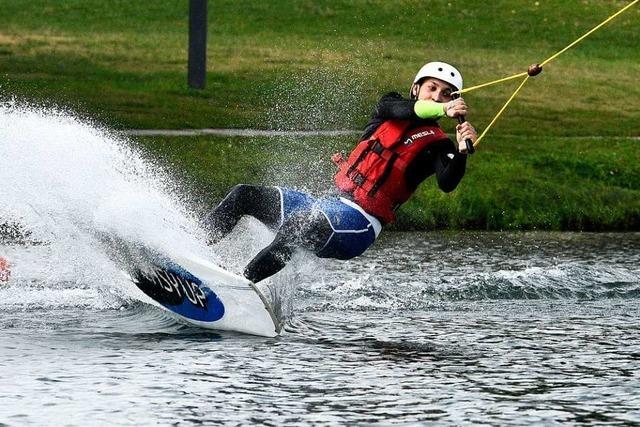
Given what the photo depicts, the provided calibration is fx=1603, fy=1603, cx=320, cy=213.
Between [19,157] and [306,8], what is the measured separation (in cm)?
2586

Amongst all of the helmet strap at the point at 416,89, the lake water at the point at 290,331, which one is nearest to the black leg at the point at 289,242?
the lake water at the point at 290,331

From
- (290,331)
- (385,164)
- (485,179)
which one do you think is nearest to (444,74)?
(385,164)

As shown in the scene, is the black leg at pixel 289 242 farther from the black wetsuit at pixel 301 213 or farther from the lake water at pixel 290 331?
the lake water at pixel 290 331

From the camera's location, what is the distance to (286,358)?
920 centimetres

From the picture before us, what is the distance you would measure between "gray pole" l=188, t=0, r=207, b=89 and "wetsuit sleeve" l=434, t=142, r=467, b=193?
1313 centimetres

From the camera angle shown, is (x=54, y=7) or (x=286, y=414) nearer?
(x=286, y=414)

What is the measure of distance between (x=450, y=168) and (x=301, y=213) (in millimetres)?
1033

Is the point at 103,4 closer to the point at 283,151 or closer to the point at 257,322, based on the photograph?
the point at 283,151

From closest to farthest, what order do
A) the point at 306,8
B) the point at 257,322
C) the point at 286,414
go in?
the point at 286,414 → the point at 257,322 → the point at 306,8

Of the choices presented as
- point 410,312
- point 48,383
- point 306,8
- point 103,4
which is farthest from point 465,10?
point 48,383

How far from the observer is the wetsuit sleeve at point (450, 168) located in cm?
1009

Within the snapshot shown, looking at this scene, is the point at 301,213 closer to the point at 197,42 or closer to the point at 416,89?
the point at 416,89

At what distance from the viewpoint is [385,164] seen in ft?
34.1

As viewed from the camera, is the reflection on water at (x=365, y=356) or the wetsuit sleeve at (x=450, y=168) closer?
the reflection on water at (x=365, y=356)
